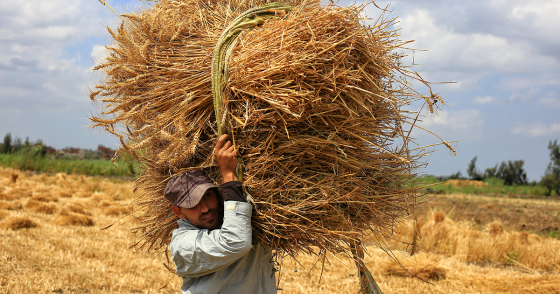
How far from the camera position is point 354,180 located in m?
1.95

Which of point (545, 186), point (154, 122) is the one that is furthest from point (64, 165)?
point (545, 186)

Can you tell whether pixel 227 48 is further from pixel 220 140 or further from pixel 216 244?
pixel 216 244

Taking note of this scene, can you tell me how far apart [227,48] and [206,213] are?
88 cm

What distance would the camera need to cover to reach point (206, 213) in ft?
6.47

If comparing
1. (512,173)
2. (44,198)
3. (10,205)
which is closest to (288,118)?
(10,205)

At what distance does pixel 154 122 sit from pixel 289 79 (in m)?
0.83

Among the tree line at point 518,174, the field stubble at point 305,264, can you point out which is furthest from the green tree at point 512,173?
the field stubble at point 305,264

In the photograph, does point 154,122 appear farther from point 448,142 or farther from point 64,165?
point 64,165

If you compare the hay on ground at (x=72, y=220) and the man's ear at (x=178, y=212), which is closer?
the man's ear at (x=178, y=212)

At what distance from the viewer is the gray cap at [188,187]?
6.01 feet

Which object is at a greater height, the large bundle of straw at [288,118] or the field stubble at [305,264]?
A: the large bundle of straw at [288,118]

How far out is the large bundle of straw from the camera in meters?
1.81

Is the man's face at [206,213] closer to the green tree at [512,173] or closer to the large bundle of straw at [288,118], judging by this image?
the large bundle of straw at [288,118]

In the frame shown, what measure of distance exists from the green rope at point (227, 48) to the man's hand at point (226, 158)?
0.12ft
